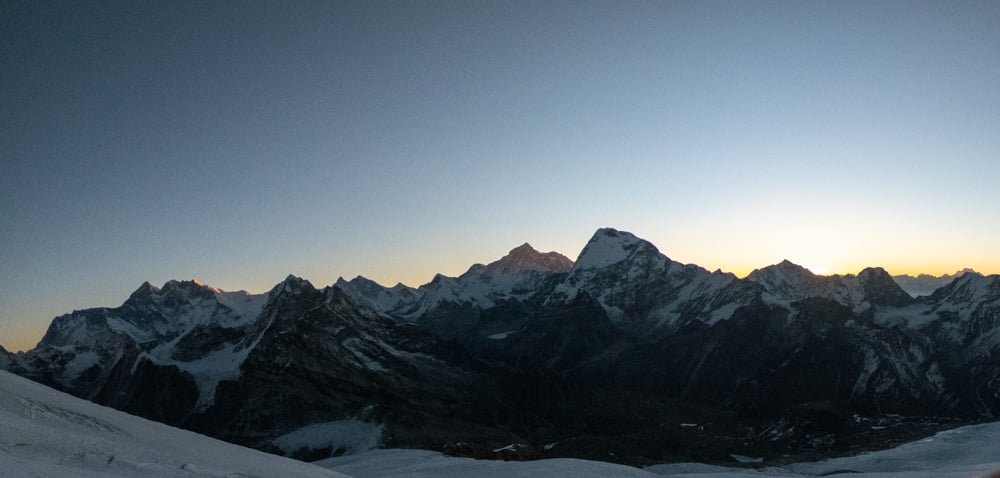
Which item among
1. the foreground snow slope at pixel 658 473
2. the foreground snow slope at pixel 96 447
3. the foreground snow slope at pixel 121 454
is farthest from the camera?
the foreground snow slope at pixel 658 473

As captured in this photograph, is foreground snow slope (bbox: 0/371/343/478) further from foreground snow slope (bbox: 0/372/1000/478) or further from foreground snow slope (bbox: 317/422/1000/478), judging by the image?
foreground snow slope (bbox: 317/422/1000/478)

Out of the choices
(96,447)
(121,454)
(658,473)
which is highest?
(96,447)

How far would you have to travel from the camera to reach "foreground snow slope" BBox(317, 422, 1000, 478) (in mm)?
27619

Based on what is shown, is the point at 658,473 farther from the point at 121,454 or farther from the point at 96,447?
the point at 96,447

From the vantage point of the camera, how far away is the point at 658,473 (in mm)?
53688

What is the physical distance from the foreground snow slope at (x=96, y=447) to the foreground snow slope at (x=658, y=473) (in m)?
9.67

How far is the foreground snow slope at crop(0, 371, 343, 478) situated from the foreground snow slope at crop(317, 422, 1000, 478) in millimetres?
9669

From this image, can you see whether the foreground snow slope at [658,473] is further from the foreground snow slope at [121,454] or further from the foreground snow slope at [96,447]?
the foreground snow slope at [96,447]

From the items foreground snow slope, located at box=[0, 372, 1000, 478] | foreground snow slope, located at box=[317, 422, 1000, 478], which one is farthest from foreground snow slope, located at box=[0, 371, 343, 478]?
foreground snow slope, located at box=[317, 422, 1000, 478]

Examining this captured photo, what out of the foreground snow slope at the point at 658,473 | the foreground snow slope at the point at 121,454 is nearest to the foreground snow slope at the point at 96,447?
the foreground snow slope at the point at 121,454

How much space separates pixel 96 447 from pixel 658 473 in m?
44.9

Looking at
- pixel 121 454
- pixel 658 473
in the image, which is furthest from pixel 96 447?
pixel 658 473

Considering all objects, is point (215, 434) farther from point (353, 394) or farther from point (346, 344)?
point (346, 344)

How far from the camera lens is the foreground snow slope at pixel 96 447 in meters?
15.1
